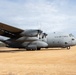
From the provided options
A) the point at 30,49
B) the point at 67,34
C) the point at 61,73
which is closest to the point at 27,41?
the point at 30,49

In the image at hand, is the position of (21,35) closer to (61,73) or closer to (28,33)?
(28,33)

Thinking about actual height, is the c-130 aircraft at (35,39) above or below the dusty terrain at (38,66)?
above

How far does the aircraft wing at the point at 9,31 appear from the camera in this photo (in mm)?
33669

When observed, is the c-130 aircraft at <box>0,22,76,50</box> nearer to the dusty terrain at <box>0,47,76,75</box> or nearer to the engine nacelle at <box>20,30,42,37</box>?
the engine nacelle at <box>20,30,42,37</box>

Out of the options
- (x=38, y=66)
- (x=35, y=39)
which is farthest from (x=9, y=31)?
(x=38, y=66)

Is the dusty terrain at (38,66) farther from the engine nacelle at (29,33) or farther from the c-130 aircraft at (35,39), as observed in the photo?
the c-130 aircraft at (35,39)

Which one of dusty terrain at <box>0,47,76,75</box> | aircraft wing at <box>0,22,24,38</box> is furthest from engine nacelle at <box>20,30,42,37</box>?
dusty terrain at <box>0,47,76,75</box>

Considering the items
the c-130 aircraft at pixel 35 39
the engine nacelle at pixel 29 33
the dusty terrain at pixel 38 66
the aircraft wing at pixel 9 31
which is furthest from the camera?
the c-130 aircraft at pixel 35 39

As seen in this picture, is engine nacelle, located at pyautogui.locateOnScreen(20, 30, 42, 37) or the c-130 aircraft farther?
the c-130 aircraft

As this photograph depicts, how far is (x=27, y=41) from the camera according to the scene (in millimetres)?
37438

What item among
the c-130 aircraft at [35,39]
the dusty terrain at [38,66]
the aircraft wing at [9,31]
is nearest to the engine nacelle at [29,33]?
the c-130 aircraft at [35,39]

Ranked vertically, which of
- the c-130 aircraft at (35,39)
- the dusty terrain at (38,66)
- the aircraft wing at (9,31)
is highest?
the aircraft wing at (9,31)

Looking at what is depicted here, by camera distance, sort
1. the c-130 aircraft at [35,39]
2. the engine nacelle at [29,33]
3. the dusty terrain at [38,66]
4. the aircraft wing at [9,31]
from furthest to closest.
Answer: the c-130 aircraft at [35,39] → the engine nacelle at [29,33] → the aircraft wing at [9,31] → the dusty terrain at [38,66]

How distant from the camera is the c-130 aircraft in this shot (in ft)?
120
